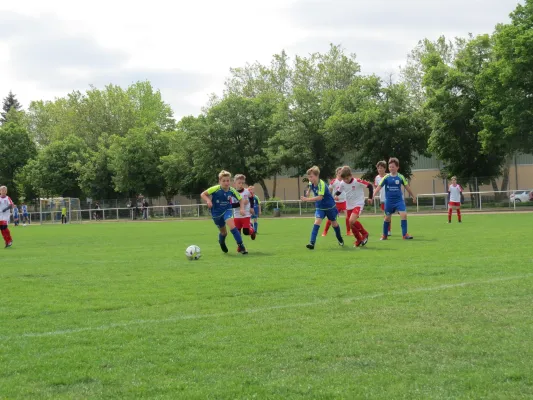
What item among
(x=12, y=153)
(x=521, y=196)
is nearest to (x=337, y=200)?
(x=521, y=196)

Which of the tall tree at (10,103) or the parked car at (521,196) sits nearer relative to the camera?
the parked car at (521,196)

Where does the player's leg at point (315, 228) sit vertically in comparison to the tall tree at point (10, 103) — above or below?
below

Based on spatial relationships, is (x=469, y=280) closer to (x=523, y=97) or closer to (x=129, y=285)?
(x=129, y=285)

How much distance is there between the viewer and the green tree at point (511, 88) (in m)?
40.0

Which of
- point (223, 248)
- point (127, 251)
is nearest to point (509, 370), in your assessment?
point (223, 248)

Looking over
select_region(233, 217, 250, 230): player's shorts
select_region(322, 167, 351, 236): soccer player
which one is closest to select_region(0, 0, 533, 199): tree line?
select_region(322, 167, 351, 236): soccer player

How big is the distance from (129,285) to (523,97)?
36492mm

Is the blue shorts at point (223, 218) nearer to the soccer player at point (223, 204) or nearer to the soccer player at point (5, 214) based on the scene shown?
the soccer player at point (223, 204)

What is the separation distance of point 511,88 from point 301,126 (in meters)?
19.4

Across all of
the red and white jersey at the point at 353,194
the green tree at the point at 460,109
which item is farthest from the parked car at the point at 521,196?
the red and white jersey at the point at 353,194

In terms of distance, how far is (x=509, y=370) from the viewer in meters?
4.75

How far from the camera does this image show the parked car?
42416mm

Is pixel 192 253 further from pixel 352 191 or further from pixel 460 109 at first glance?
pixel 460 109

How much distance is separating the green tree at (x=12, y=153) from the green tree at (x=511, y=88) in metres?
60.3
